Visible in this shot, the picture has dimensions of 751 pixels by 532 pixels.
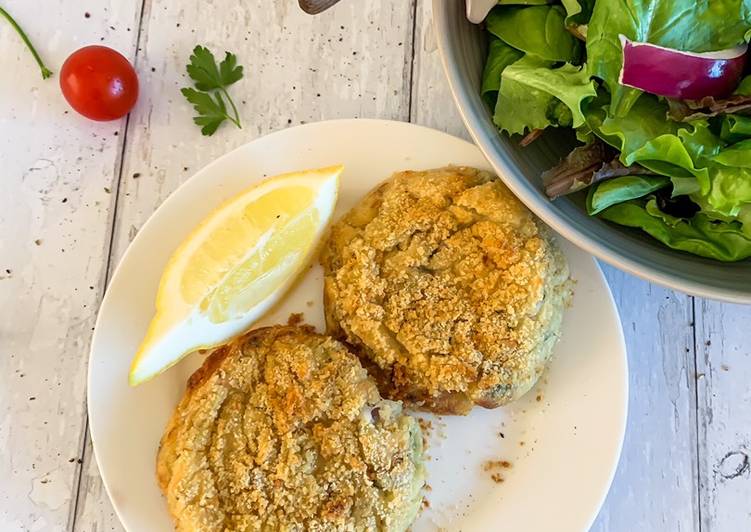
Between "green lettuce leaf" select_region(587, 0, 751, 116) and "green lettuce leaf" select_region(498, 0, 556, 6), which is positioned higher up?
"green lettuce leaf" select_region(498, 0, 556, 6)

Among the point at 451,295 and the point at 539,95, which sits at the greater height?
the point at 539,95

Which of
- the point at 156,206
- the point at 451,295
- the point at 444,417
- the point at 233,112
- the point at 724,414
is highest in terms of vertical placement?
the point at 233,112

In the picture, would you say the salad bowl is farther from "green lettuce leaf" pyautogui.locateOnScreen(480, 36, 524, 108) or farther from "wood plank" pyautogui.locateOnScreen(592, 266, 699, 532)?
"wood plank" pyautogui.locateOnScreen(592, 266, 699, 532)

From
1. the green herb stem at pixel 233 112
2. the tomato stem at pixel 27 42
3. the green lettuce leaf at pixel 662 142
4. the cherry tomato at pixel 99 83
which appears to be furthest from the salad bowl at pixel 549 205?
the tomato stem at pixel 27 42

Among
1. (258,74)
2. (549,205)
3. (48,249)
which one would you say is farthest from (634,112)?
(48,249)

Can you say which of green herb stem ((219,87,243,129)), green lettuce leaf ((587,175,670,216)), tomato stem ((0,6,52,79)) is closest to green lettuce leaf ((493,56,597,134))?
green lettuce leaf ((587,175,670,216))

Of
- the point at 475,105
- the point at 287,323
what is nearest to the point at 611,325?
the point at 475,105

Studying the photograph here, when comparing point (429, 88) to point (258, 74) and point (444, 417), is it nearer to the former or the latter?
point (258, 74)

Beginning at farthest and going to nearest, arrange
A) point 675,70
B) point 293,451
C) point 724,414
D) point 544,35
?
point 724,414 < point 293,451 < point 544,35 < point 675,70
